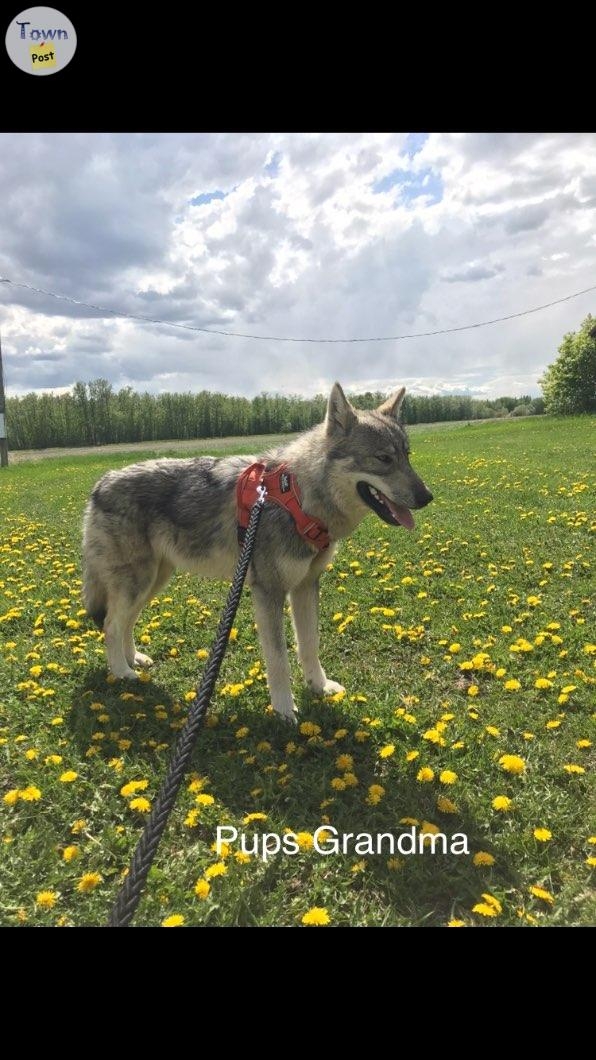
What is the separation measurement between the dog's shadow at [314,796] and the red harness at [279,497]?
138 centimetres

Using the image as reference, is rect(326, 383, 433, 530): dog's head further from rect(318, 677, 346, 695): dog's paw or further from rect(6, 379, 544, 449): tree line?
rect(6, 379, 544, 449): tree line

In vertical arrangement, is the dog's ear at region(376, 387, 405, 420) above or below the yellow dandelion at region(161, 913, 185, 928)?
above

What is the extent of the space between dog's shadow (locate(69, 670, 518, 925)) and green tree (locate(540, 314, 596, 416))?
156ft

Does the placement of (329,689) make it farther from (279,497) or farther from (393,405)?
(393,405)

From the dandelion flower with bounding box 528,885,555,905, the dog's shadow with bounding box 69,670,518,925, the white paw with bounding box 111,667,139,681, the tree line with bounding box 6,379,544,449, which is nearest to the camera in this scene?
the dandelion flower with bounding box 528,885,555,905

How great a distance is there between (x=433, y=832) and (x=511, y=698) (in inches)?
66.5

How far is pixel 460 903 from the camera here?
2740 mm

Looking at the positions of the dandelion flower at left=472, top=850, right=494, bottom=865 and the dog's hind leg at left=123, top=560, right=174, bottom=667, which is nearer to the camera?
the dandelion flower at left=472, top=850, right=494, bottom=865

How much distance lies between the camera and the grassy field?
2.80 metres

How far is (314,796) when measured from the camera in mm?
3465

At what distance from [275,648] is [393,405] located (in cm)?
217

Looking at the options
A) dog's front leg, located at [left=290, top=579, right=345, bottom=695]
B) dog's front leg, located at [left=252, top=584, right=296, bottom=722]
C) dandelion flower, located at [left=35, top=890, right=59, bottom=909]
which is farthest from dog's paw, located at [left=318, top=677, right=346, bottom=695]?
dandelion flower, located at [left=35, top=890, right=59, bottom=909]

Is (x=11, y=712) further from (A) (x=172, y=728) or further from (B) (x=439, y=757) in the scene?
(B) (x=439, y=757)

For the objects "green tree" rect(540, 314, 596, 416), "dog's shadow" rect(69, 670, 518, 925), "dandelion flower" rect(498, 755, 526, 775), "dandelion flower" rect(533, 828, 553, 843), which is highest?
"green tree" rect(540, 314, 596, 416)
